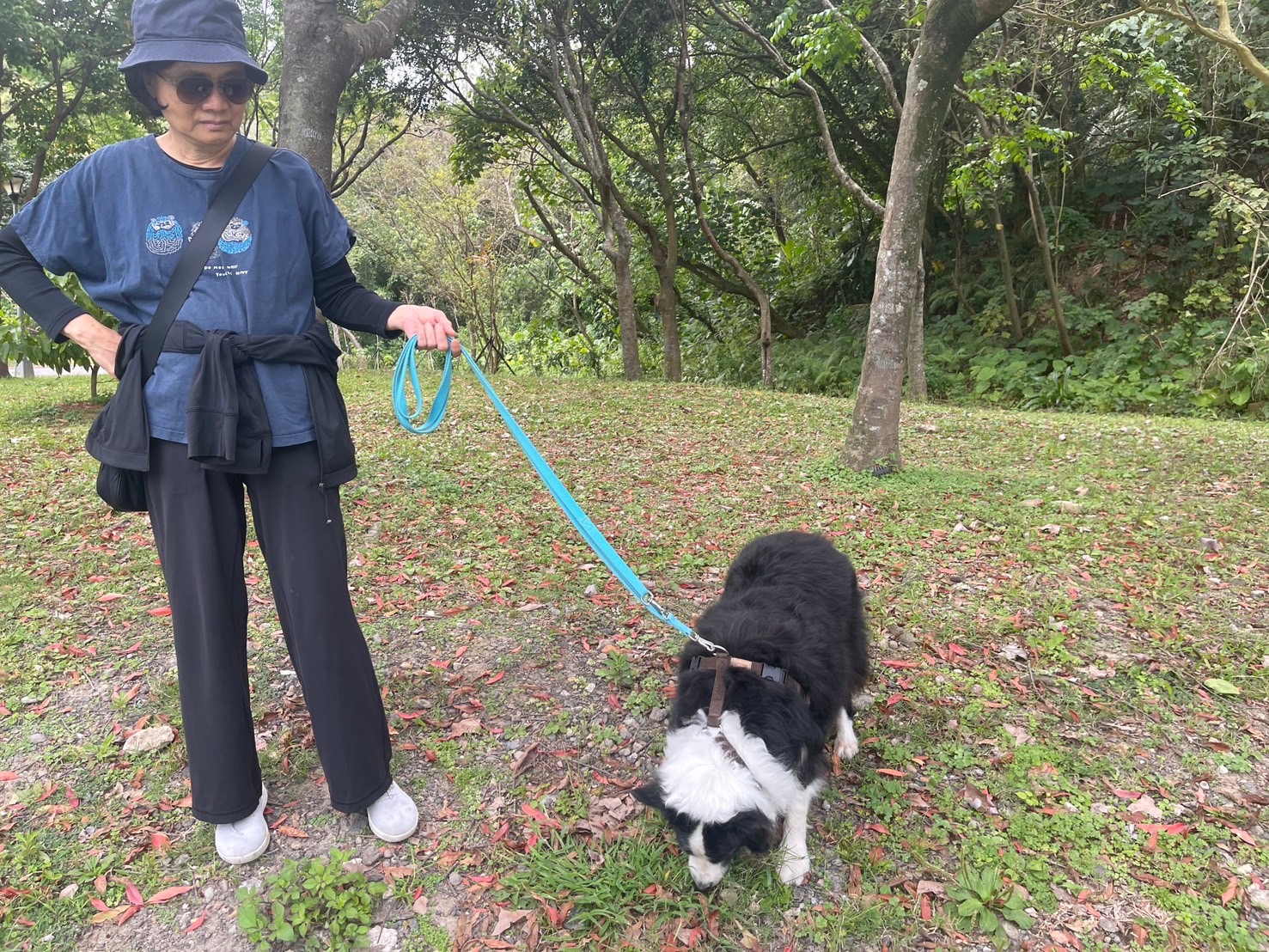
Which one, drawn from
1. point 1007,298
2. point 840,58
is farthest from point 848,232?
→ point 840,58

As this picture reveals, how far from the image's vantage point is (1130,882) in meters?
2.42

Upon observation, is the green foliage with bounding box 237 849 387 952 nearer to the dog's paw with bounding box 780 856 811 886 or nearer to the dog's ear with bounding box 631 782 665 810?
the dog's ear with bounding box 631 782 665 810

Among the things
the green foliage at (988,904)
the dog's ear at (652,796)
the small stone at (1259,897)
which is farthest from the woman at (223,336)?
the small stone at (1259,897)

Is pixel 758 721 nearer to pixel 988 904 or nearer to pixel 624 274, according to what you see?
pixel 988 904

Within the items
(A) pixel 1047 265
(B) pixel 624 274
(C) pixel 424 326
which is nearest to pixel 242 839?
(C) pixel 424 326

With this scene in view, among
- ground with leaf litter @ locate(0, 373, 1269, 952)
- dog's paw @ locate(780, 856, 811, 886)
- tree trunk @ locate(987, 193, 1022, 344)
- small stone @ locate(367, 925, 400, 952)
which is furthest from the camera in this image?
tree trunk @ locate(987, 193, 1022, 344)

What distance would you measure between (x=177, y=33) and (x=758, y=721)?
2.63 metres

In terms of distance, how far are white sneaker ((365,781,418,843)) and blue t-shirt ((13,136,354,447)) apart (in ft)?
4.56

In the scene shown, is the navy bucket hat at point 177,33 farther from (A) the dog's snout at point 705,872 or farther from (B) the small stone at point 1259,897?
(B) the small stone at point 1259,897

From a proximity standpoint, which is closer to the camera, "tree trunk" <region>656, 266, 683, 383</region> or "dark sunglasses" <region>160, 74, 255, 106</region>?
"dark sunglasses" <region>160, 74, 255, 106</region>

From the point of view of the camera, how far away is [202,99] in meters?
1.96

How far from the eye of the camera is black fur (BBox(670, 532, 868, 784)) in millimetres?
2352

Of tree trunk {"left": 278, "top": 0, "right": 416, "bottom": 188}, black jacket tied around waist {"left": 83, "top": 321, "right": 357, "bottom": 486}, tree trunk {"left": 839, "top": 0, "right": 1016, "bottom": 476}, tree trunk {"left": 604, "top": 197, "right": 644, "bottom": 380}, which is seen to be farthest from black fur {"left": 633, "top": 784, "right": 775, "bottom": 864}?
tree trunk {"left": 604, "top": 197, "right": 644, "bottom": 380}

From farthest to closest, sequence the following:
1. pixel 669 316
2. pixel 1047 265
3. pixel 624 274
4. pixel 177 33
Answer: pixel 669 316 < pixel 624 274 < pixel 1047 265 < pixel 177 33
